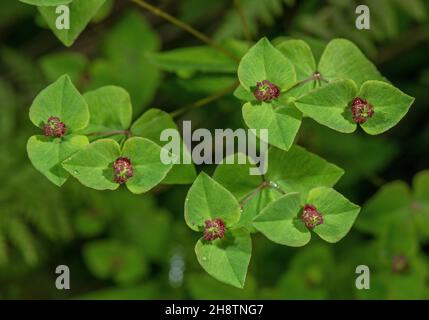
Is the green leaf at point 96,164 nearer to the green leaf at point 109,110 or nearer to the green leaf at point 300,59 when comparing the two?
the green leaf at point 109,110

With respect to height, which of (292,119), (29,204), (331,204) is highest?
(29,204)

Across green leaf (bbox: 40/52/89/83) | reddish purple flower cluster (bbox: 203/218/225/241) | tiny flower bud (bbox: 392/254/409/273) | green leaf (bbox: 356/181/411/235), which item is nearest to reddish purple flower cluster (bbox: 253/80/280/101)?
reddish purple flower cluster (bbox: 203/218/225/241)

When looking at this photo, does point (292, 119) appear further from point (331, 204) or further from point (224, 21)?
point (224, 21)

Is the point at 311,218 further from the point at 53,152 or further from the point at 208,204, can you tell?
the point at 53,152

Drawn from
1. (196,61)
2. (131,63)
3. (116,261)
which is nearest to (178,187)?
(116,261)

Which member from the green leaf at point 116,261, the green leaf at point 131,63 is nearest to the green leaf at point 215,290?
the green leaf at point 116,261
